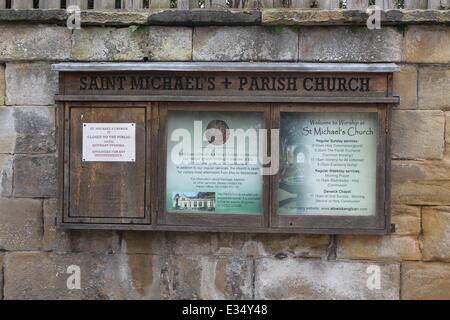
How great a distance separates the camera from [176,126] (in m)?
4.82

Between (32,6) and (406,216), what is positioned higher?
(32,6)

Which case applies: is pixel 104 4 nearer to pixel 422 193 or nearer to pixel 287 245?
pixel 287 245

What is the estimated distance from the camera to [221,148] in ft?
15.8

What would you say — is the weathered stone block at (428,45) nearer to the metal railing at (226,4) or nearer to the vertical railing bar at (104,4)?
the metal railing at (226,4)

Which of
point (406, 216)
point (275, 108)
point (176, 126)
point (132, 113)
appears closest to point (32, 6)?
point (132, 113)

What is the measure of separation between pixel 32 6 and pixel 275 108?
2.24 m

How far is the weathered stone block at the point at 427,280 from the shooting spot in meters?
4.73

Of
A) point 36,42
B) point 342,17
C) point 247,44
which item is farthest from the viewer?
point 36,42

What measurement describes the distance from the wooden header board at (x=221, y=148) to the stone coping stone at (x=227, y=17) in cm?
38

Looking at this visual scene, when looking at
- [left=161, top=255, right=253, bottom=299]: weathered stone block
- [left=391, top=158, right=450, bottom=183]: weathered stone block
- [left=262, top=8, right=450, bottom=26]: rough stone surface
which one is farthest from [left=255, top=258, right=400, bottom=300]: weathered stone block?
[left=262, top=8, right=450, bottom=26]: rough stone surface

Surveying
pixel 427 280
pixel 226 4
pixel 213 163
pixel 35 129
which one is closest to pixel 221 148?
pixel 213 163

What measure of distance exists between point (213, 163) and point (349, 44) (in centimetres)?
148

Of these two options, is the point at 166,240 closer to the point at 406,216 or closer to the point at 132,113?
the point at 132,113

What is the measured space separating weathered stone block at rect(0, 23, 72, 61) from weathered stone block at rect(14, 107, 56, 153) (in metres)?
0.44
